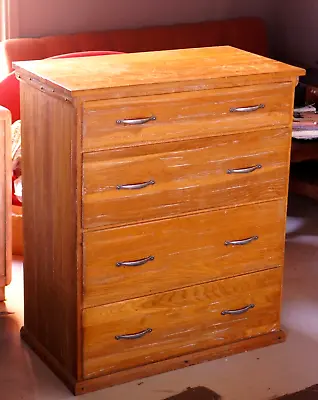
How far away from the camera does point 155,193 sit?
2896 mm

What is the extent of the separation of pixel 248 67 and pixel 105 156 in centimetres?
63

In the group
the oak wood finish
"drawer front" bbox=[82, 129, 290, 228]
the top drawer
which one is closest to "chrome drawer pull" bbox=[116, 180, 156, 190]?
"drawer front" bbox=[82, 129, 290, 228]

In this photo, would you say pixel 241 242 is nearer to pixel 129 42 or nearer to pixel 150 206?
pixel 150 206

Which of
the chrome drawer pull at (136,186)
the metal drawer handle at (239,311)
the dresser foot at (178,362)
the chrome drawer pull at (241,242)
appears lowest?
the dresser foot at (178,362)

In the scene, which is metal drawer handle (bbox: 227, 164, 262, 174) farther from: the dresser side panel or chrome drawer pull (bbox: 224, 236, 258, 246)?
the dresser side panel

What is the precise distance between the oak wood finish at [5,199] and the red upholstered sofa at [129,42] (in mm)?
436

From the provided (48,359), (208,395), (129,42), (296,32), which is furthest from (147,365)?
(296,32)

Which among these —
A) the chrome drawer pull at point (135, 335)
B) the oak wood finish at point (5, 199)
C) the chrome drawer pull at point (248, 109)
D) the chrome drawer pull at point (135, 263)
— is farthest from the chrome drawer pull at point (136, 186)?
the oak wood finish at point (5, 199)

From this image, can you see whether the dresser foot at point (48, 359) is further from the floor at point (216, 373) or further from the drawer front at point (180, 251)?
the drawer front at point (180, 251)

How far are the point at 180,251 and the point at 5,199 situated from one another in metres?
0.78

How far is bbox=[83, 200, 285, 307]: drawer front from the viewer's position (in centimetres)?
289

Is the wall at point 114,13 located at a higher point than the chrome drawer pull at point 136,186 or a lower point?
higher

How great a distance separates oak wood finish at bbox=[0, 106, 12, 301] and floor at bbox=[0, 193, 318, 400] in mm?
166

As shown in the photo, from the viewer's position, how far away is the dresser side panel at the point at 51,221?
279cm
